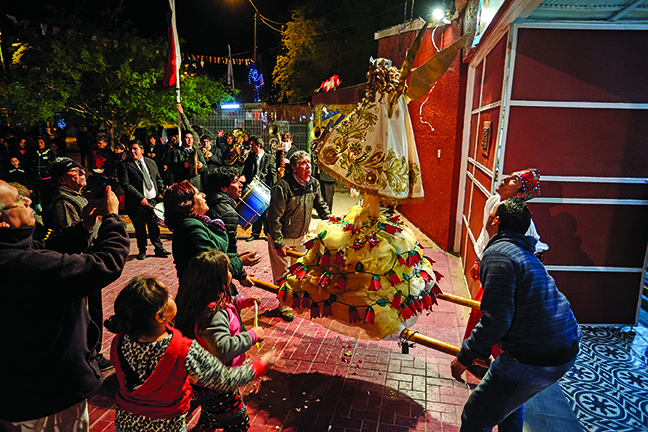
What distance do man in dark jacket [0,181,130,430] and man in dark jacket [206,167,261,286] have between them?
1466mm

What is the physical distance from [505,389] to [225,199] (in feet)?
9.38

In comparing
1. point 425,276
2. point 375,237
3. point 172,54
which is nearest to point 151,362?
point 375,237

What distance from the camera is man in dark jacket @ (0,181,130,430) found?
193 centimetres

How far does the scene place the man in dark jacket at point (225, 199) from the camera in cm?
372

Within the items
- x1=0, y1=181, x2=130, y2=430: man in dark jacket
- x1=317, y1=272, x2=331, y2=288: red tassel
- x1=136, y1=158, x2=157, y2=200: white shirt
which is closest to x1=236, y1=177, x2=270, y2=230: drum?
x1=136, y1=158, x2=157, y2=200: white shirt

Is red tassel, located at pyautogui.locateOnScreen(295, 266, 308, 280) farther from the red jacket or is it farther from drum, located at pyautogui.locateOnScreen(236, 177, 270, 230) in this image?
drum, located at pyautogui.locateOnScreen(236, 177, 270, 230)

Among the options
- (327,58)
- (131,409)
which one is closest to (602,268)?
(131,409)

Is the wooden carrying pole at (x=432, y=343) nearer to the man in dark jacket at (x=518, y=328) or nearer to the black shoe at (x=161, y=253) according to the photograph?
the man in dark jacket at (x=518, y=328)

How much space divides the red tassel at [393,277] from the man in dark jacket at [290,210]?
1.79 m

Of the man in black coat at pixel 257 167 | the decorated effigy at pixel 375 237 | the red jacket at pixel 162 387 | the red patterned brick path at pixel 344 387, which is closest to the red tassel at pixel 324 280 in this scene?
the decorated effigy at pixel 375 237

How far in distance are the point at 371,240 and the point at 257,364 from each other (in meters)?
1.39

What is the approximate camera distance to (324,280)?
329 centimetres

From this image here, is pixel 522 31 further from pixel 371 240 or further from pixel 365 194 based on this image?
pixel 371 240

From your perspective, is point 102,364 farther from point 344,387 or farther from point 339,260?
point 339,260
